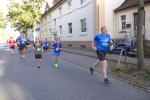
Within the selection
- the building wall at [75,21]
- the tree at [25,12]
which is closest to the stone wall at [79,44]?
the building wall at [75,21]

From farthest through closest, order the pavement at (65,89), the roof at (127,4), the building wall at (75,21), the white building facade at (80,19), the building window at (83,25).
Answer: the building window at (83,25) < the building wall at (75,21) < the white building facade at (80,19) < the roof at (127,4) < the pavement at (65,89)

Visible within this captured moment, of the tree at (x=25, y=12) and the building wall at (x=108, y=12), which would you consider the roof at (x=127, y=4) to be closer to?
the building wall at (x=108, y=12)

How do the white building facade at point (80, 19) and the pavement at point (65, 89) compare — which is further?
the white building facade at point (80, 19)

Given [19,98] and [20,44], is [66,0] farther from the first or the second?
[19,98]

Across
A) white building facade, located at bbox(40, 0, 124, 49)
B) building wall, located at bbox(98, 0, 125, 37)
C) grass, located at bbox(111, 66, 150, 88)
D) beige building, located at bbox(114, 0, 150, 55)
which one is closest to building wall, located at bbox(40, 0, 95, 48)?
white building facade, located at bbox(40, 0, 124, 49)

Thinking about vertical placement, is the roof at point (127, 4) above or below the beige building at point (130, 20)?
above

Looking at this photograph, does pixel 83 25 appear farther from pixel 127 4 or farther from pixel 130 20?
pixel 130 20

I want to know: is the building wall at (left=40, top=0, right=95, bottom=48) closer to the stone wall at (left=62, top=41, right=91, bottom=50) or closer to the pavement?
the stone wall at (left=62, top=41, right=91, bottom=50)

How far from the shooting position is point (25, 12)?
40438 mm

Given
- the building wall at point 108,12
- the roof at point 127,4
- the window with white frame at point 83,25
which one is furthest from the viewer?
the window with white frame at point 83,25

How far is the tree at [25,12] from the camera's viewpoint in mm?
40344

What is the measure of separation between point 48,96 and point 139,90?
8.62ft

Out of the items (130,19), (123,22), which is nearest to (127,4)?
(123,22)

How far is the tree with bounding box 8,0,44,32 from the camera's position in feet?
132
